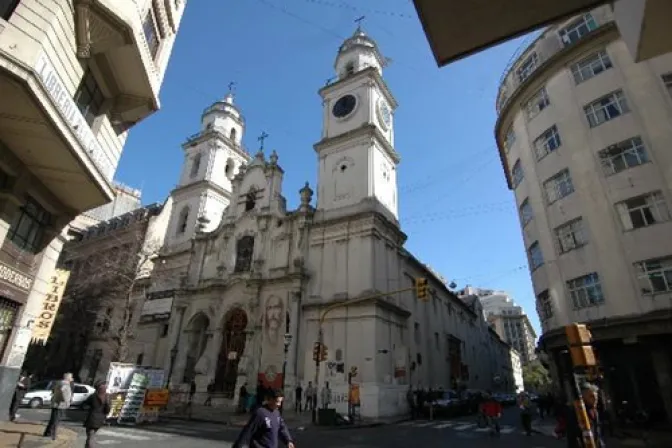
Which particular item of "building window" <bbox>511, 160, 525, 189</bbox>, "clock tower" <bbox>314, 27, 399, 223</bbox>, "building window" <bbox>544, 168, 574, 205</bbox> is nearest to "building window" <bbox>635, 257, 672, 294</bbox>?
"building window" <bbox>544, 168, 574, 205</bbox>

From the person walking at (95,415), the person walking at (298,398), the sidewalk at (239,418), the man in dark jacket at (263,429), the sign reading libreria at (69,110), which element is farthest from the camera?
the person walking at (298,398)

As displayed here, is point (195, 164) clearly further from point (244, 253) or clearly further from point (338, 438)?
point (338, 438)

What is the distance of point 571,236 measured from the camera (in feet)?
64.3

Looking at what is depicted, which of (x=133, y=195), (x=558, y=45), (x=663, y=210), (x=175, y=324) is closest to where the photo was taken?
(x=663, y=210)

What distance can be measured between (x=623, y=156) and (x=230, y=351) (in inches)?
1041

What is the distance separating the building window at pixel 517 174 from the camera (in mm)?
24139

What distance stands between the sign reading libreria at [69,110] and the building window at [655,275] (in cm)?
2048

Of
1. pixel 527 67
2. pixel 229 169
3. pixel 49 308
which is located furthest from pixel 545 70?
pixel 229 169

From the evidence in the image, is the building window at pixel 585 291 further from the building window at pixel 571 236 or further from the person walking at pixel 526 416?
the person walking at pixel 526 416

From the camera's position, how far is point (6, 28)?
7.80m

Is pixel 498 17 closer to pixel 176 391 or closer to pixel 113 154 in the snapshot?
pixel 113 154

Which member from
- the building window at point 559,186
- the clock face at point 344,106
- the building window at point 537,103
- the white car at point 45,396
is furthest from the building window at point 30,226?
the clock face at point 344,106

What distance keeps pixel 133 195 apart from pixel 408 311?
47349mm

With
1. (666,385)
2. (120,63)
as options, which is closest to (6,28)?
(120,63)
